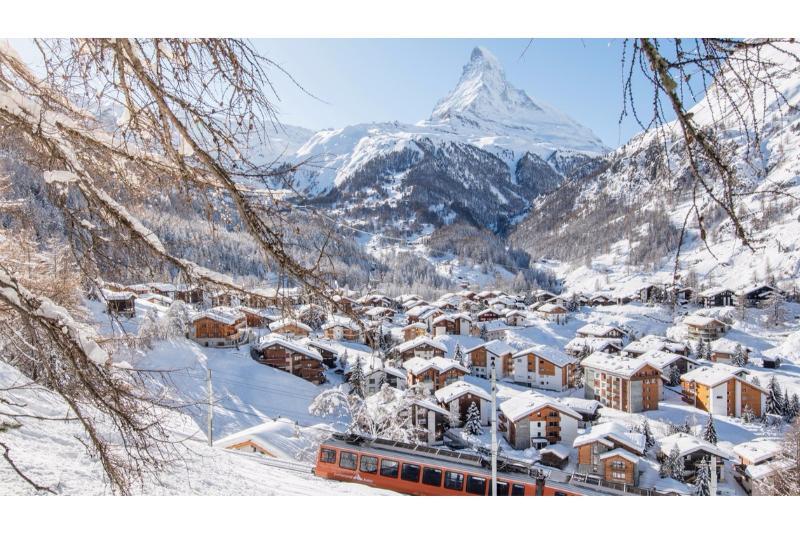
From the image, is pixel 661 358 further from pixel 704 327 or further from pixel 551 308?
pixel 551 308

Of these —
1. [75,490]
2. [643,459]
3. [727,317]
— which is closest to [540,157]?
[727,317]

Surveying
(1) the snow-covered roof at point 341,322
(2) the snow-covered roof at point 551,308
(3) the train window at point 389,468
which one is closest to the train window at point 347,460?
(3) the train window at point 389,468

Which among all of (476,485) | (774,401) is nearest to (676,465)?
(774,401)

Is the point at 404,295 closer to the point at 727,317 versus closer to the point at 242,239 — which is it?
the point at 727,317

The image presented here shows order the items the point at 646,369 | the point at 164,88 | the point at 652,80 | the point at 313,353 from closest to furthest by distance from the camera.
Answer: the point at 652,80 < the point at 164,88 < the point at 313,353 < the point at 646,369

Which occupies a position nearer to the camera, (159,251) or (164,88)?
(164,88)

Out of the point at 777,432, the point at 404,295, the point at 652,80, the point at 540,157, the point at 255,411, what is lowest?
the point at 255,411

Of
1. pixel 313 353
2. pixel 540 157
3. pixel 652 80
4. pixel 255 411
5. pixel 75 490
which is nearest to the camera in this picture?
pixel 652 80
